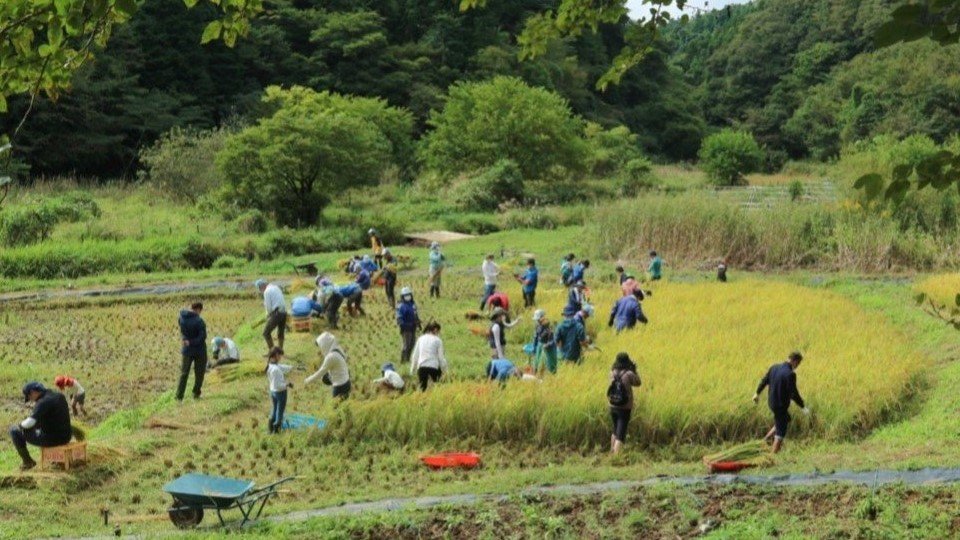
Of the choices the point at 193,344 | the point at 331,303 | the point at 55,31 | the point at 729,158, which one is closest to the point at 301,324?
the point at 331,303

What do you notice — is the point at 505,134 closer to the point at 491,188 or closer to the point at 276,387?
the point at 491,188

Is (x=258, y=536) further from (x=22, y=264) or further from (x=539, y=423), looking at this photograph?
(x=22, y=264)

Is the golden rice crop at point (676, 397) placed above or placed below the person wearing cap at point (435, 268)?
below

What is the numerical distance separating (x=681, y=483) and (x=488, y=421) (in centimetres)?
277

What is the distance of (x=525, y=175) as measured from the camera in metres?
45.8

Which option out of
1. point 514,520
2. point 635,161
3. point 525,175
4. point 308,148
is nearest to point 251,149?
point 308,148

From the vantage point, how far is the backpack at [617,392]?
36.4 feet

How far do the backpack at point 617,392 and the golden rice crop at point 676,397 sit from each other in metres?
0.64

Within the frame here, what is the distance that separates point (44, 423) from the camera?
10.3 m

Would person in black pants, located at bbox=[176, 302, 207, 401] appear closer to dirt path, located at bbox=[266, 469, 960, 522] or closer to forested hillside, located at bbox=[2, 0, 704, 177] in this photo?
dirt path, located at bbox=[266, 469, 960, 522]

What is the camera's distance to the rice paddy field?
9.31 metres

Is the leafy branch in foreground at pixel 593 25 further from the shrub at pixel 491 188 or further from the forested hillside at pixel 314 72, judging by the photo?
the forested hillside at pixel 314 72

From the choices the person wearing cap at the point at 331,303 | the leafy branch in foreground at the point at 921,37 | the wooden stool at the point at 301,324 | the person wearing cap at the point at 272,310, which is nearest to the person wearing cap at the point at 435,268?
the person wearing cap at the point at 331,303

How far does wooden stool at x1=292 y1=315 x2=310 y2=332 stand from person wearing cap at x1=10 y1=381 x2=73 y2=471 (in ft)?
26.6
